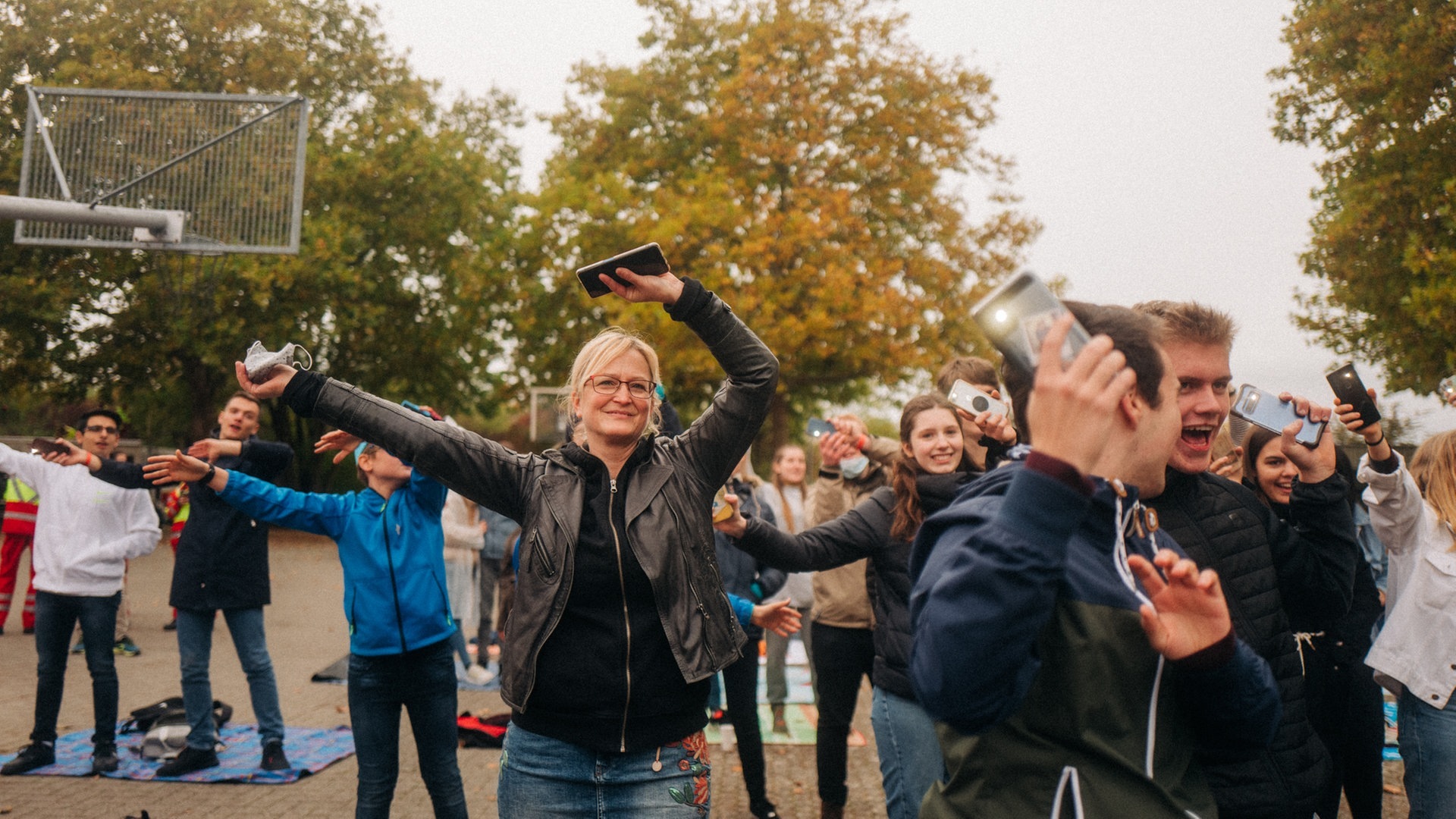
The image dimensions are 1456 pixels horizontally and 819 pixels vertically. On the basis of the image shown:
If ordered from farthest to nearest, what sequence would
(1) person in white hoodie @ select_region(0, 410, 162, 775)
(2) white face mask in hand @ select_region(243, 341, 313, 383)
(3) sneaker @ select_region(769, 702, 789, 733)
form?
(3) sneaker @ select_region(769, 702, 789, 733), (1) person in white hoodie @ select_region(0, 410, 162, 775), (2) white face mask in hand @ select_region(243, 341, 313, 383)

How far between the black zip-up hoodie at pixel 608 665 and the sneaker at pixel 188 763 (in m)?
4.75

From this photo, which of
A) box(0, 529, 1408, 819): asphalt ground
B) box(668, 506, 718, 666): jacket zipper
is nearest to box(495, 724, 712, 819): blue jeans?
box(668, 506, 718, 666): jacket zipper

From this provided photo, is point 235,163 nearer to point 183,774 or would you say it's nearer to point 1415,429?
point 183,774

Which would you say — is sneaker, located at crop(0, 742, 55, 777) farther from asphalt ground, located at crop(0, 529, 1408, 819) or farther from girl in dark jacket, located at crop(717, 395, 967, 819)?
girl in dark jacket, located at crop(717, 395, 967, 819)

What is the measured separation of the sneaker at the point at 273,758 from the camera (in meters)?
6.39

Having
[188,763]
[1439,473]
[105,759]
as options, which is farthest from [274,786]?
[1439,473]

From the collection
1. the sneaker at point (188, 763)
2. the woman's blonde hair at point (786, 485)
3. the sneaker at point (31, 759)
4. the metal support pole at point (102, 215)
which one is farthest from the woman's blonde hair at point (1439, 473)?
the sneaker at point (31, 759)

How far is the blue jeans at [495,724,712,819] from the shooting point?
275 cm

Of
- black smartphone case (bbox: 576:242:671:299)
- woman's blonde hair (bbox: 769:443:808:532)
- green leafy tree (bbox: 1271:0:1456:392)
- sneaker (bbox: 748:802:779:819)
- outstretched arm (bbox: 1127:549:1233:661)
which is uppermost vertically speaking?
green leafy tree (bbox: 1271:0:1456:392)

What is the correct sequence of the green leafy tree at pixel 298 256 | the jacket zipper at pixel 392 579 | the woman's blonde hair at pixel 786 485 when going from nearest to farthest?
1. the jacket zipper at pixel 392 579
2. the woman's blonde hair at pixel 786 485
3. the green leafy tree at pixel 298 256

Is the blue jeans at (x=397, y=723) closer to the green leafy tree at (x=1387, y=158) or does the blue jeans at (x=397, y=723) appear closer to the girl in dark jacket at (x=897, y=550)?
the girl in dark jacket at (x=897, y=550)

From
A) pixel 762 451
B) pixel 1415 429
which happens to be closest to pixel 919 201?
pixel 762 451

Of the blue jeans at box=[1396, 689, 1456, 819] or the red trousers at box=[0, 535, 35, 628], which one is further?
the red trousers at box=[0, 535, 35, 628]

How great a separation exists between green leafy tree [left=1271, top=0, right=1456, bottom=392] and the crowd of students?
11.9 meters
